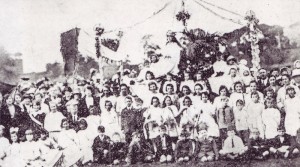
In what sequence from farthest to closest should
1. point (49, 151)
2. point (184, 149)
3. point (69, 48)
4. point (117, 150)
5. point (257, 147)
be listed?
point (69, 48)
point (49, 151)
point (117, 150)
point (184, 149)
point (257, 147)

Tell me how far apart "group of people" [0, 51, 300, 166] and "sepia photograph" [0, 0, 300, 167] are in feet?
0.04

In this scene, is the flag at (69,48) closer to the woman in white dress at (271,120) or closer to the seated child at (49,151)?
the seated child at (49,151)

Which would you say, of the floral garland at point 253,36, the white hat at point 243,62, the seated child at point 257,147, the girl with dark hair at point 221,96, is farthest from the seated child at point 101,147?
the floral garland at point 253,36

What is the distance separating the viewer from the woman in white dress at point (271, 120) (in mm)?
5449

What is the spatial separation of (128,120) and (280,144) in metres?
1.74

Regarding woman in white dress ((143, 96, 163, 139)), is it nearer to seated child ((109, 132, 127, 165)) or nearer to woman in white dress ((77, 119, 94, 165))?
seated child ((109, 132, 127, 165))

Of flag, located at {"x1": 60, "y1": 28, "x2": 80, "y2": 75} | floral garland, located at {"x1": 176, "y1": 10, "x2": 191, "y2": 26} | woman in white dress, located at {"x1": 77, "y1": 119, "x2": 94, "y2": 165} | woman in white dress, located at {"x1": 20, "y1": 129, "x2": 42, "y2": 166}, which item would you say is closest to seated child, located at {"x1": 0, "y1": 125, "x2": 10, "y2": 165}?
woman in white dress, located at {"x1": 20, "y1": 129, "x2": 42, "y2": 166}

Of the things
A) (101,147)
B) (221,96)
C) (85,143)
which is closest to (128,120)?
(101,147)

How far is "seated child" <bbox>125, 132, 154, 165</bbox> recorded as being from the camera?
218 inches

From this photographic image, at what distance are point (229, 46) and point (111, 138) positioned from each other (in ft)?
5.78

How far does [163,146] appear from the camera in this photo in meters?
5.58


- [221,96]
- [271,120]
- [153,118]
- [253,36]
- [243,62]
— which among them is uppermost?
[253,36]

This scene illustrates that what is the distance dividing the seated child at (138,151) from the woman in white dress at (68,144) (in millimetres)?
598

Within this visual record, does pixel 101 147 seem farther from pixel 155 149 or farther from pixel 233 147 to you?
pixel 233 147
